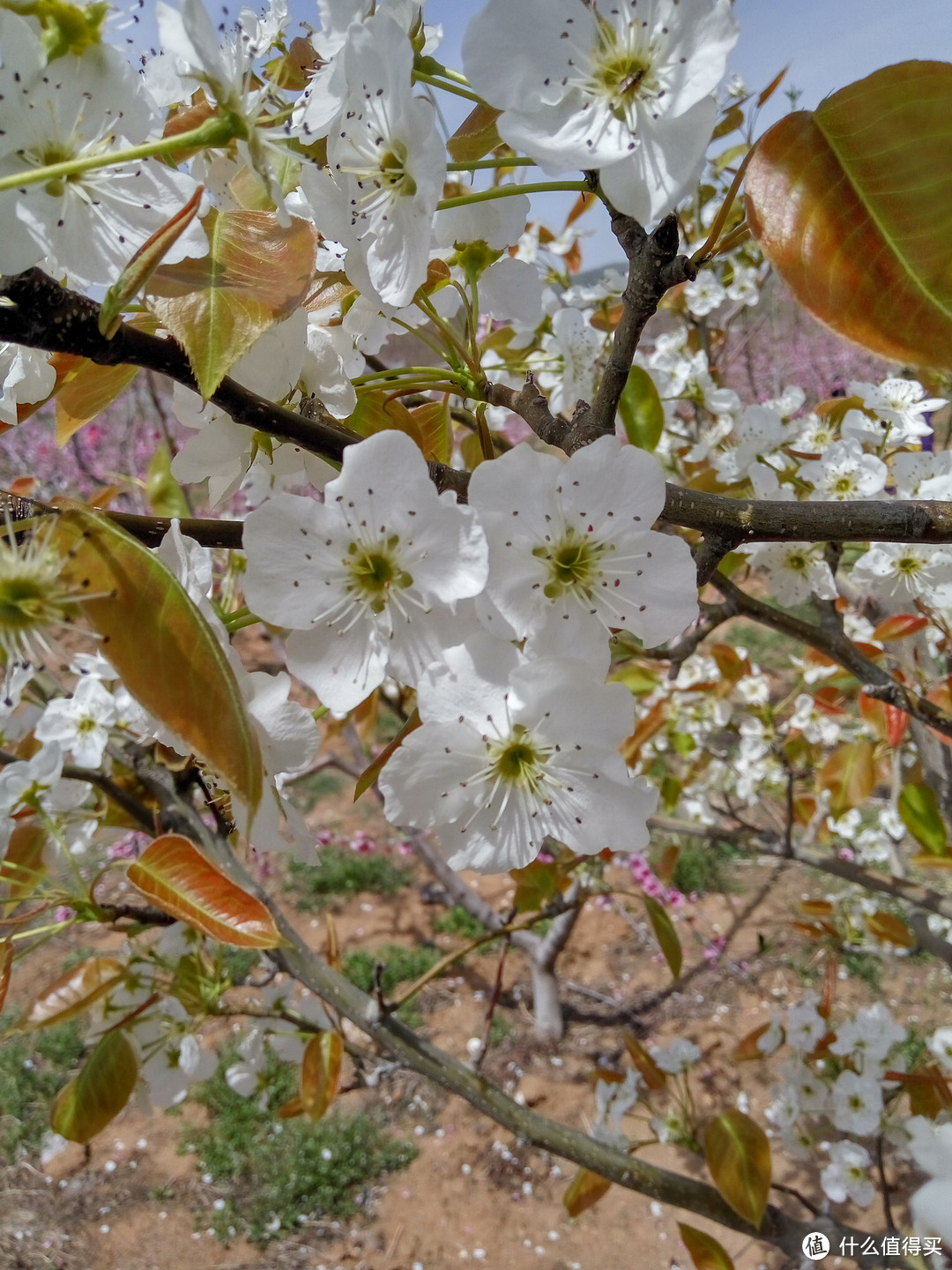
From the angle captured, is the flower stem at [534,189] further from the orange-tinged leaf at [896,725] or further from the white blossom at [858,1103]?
the white blossom at [858,1103]

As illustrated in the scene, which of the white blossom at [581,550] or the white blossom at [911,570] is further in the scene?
the white blossom at [911,570]

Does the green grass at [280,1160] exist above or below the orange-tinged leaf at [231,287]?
below

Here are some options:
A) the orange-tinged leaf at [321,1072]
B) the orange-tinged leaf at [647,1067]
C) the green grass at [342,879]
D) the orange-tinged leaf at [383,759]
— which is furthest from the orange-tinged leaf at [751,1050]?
the green grass at [342,879]

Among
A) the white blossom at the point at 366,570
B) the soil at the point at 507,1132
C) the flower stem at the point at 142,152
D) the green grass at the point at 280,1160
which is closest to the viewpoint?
the flower stem at the point at 142,152

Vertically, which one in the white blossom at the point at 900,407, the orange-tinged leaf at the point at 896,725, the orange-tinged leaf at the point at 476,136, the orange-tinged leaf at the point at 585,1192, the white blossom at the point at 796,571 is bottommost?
the orange-tinged leaf at the point at 585,1192

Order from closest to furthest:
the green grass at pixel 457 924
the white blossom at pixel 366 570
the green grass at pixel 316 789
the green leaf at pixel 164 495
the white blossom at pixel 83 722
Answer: the white blossom at pixel 366 570, the white blossom at pixel 83 722, the green leaf at pixel 164 495, the green grass at pixel 457 924, the green grass at pixel 316 789

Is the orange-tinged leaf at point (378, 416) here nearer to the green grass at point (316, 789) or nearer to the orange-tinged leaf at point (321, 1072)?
the orange-tinged leaf at point (321, 1072)
